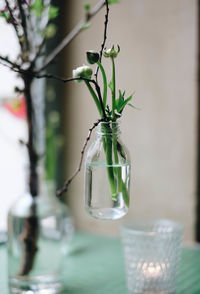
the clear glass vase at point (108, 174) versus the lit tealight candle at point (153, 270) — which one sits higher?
the clear glass vase at point (108, 174)

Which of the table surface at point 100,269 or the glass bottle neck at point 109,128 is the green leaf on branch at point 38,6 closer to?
the glass bottle neck at point 109,128

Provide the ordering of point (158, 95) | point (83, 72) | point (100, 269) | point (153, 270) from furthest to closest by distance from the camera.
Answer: point (158, 95), point (100, 269), point (153, 270), point (83, 72)

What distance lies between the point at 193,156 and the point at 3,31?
0.72 m

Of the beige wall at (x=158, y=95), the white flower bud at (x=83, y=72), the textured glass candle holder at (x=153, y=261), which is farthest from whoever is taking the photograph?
the beige wall at (x=158, y=95)

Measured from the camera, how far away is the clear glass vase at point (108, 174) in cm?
82

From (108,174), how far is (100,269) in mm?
476

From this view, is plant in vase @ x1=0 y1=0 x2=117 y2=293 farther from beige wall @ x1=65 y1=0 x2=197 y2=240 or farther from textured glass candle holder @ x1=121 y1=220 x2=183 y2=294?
beige wall @ x1=65 y1=0 x2=197 y2=240

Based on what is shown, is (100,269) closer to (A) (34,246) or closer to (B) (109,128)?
(A) (34,246)

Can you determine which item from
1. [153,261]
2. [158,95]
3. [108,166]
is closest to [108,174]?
[108,166]

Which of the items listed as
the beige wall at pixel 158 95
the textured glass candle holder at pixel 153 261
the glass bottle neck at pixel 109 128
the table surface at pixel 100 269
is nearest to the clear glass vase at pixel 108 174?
the glass bottle neck at pixel 109 128

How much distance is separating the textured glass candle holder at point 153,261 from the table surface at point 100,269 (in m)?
0.06

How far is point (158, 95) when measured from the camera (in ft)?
5.12

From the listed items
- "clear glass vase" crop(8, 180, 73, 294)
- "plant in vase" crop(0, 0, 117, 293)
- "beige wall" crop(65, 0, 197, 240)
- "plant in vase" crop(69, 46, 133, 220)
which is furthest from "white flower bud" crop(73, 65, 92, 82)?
"beige wall" crop(65, 0, 197, 240)

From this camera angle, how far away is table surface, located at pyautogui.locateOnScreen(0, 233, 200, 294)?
1076 millimetres
